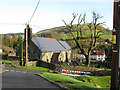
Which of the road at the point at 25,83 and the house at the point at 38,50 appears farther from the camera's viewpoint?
the house at the point at 38,50

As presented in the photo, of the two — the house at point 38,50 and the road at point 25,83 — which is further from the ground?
the house at point 38,50

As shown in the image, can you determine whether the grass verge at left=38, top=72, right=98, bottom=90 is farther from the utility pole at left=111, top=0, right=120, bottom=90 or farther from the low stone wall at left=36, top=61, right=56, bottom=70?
the low stone wall at left=36, top=61, right=56, bottom=70

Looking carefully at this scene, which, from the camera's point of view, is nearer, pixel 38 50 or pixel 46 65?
pixel 46 65

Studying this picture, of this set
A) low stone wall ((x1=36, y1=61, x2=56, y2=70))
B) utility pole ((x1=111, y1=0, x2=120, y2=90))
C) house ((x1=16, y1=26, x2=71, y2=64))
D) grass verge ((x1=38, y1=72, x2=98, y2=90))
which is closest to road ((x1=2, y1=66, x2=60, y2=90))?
grass verge ((x1=38, y1=72, x2=98, y2=90))

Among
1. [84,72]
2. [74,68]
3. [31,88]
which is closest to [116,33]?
[31,88]

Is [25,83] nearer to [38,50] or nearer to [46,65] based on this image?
[46,65]

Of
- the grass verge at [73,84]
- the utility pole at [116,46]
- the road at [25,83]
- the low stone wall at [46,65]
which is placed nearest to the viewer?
the utility pole at [116,46]

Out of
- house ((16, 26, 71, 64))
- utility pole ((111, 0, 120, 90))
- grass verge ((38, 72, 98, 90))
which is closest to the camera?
utility pole ((111, 0, 120, 90))

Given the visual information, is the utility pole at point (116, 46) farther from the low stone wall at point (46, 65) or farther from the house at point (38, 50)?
the house at point (38, 50)

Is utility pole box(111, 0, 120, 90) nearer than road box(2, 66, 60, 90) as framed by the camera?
Yes

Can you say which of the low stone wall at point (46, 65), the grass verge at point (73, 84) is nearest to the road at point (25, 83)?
the grass verge at point (73, 84)

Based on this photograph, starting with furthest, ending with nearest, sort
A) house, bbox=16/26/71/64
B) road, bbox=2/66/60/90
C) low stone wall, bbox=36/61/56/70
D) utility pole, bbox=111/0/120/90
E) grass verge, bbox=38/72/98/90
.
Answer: house, bbox=16/26/71/64 → low stone wall, bbox=36/61/56/70 → grass verge, bbox=38/72/98/90 → road, bbox=2/66/60/90 → utility pole, bbox=111/0/120/90

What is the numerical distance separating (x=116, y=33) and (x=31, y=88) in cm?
663

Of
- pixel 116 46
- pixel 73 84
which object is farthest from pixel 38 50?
pixel 116 46
